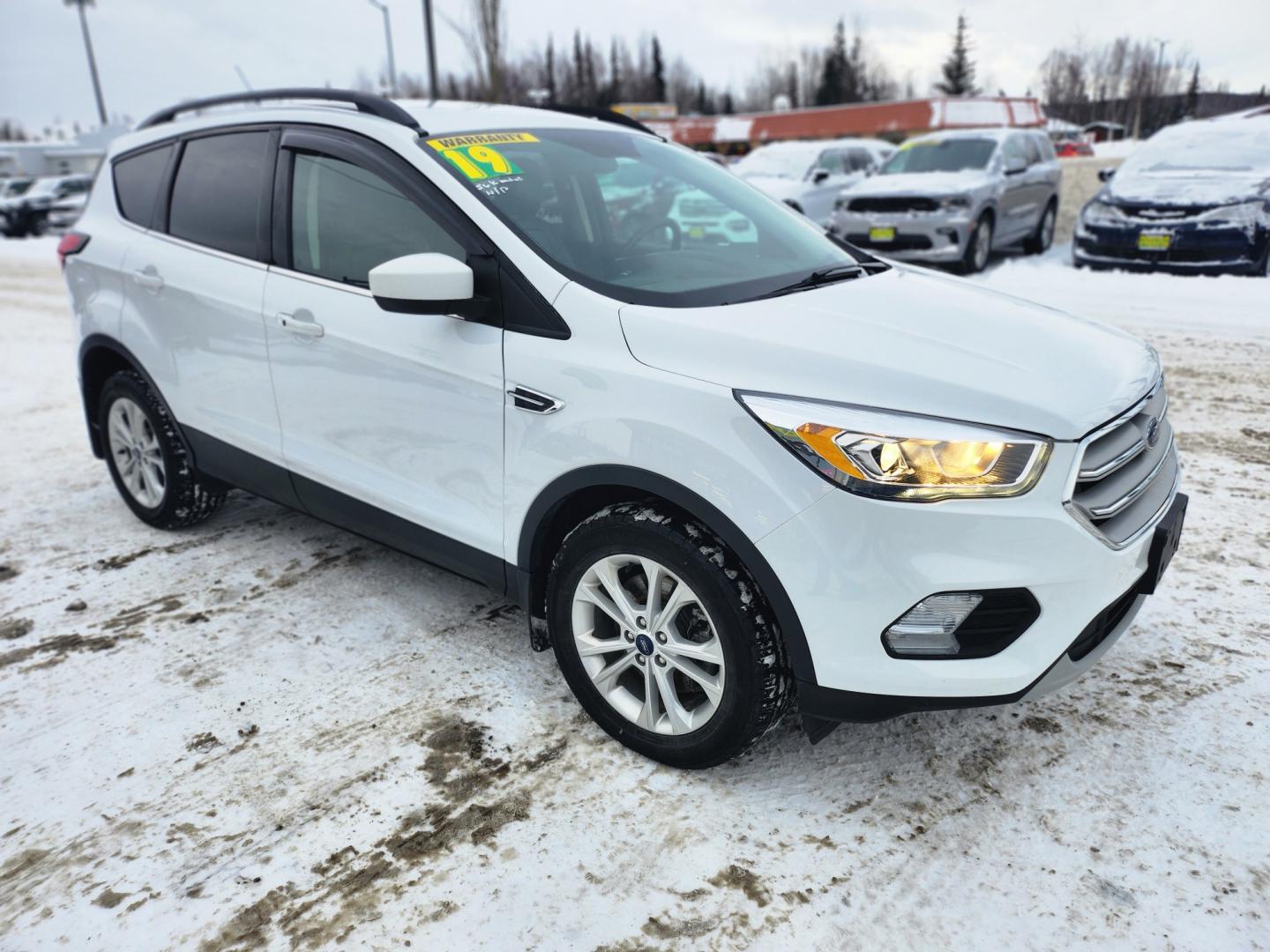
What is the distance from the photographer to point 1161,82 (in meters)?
51.0

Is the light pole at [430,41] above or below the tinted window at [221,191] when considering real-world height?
above

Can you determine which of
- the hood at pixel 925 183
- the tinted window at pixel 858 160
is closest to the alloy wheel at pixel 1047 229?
the hood at pixel 925 183

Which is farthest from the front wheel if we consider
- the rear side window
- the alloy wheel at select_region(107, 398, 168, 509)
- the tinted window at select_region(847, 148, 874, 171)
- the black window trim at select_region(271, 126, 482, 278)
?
the tinted window at select_region(847, 148, 874, 171)

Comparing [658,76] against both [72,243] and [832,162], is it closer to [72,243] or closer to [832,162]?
[832,162]

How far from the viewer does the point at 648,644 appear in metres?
2.53

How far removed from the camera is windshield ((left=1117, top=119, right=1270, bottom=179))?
970 centimetres

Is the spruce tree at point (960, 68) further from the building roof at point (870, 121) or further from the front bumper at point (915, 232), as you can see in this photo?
the front bumper at point (915, 232)

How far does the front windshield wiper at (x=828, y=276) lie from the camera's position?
2.77 metres

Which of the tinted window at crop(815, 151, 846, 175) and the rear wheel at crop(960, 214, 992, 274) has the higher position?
the tinted window at crop(815, 151, 846, 175)

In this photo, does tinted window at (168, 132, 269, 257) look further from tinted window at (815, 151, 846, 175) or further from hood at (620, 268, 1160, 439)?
tinted window at (815, 151, 846, 175)

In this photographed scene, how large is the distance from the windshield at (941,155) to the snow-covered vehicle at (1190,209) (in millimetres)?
1528

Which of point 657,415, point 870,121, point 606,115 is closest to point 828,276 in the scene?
point 657,415

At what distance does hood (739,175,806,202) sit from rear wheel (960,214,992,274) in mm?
3123

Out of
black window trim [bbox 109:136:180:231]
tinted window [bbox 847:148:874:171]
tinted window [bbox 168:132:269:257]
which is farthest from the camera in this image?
tinted window [bbox 847:148:874:171]
